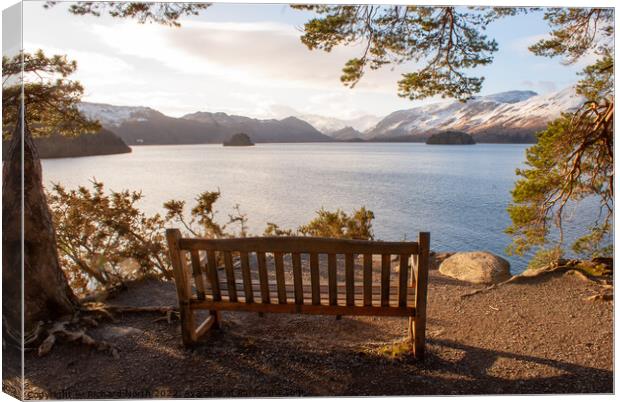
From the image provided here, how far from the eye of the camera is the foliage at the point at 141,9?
3.57 meters

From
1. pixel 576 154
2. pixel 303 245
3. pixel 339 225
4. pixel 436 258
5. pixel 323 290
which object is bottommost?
pixel 436 258

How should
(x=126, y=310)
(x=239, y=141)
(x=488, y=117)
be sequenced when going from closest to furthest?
(x=126, y=310)
(x=488, y=117)
(x=239, y=141)

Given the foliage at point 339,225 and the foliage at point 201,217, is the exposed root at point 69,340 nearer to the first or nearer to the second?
the foliage at point 201,217

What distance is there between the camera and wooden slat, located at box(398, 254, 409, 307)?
277 cm

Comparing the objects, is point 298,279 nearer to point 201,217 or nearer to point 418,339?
point 418,339

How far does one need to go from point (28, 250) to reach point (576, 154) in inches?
204

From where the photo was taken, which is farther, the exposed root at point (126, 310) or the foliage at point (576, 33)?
the foliage at point (576, 33)

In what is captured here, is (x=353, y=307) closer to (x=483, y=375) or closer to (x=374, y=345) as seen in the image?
(x=374, y=345)

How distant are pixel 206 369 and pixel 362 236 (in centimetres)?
394

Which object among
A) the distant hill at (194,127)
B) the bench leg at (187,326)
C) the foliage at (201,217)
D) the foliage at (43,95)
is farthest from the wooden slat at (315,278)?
the foliage at (201,217)

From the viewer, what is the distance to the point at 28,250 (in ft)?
11.6

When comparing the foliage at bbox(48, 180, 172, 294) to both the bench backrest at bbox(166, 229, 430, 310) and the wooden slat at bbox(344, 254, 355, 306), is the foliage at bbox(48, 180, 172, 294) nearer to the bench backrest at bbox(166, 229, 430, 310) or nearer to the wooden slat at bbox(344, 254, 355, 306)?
the bench backrest at bbox(166, 229, 430, 310)

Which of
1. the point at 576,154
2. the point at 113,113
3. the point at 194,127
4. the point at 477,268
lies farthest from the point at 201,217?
the point at 576,154

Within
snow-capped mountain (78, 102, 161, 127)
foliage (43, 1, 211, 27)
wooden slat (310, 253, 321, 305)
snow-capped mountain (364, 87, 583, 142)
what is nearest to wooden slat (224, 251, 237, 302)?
wooden slat (310, 253, 321, 305)
